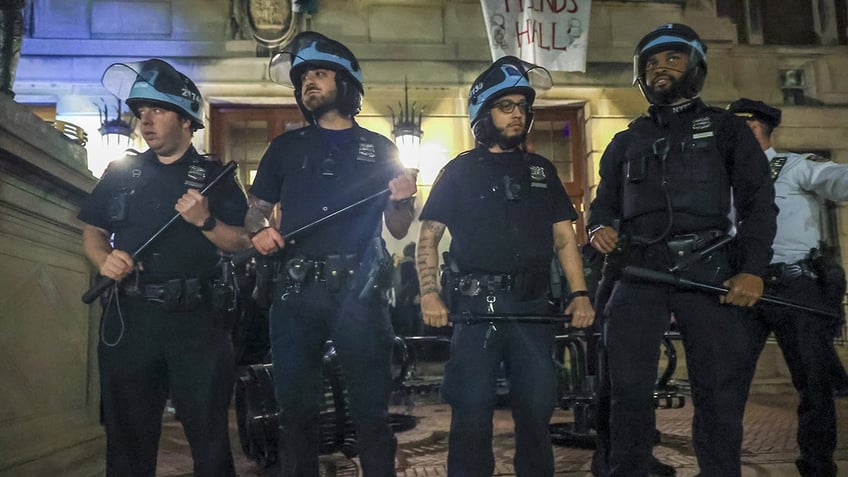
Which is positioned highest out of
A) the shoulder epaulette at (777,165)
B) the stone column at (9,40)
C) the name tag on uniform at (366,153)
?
the stone column at (9,40)

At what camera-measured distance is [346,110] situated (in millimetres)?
2979

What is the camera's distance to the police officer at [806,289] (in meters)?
3.46

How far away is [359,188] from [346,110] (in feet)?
1.34

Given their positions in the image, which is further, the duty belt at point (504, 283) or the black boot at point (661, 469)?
the black boot at point (661, 469)

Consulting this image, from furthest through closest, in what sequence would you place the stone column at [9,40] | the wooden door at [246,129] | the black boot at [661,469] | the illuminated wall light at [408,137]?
the wooden door at [246,129]
the illuminated wall light at [408,137]
the black boot at [661,469]
the stone column at [9,40]

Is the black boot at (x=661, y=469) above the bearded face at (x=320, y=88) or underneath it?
underneath

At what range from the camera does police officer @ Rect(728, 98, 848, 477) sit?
346 centimetres

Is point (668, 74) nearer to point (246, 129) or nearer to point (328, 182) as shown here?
point (328, 182)

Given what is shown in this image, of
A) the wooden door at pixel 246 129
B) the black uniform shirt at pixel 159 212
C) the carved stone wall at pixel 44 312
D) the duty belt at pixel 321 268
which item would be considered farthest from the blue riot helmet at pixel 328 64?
the wooden door at pixel 246 129

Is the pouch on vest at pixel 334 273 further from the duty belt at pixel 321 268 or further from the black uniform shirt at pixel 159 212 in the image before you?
the black uniform shirt at pixel 159 212

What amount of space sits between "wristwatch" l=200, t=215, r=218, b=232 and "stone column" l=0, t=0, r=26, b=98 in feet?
4.68

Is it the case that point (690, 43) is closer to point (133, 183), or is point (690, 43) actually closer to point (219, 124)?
point (133, 183)

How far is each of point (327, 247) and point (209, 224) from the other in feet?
1.72

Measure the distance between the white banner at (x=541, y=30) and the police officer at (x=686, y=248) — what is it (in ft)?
17.4
